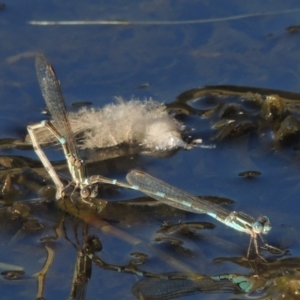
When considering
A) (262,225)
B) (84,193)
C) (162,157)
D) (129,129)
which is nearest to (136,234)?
(84,193)

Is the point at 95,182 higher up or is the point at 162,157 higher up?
the point at 162,157

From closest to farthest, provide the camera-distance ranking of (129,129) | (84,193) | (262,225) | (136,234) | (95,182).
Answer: (262,225) → (136,234) → (84,193) → (95,182) → (129,129)

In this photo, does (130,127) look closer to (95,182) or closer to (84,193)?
(95,182)

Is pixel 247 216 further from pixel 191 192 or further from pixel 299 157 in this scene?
pixel 299 157

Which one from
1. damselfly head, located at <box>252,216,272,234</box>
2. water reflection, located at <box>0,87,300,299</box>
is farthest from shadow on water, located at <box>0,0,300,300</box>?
damselfly head, located at <box>252,216,272,234</box>

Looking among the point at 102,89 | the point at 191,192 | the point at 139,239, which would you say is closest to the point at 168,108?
the point at 102,89
